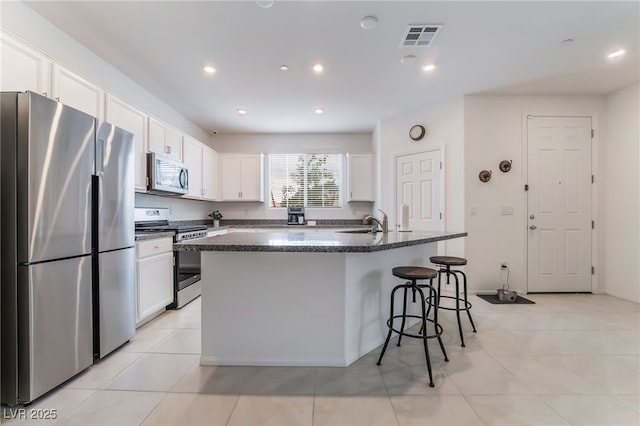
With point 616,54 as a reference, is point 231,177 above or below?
below

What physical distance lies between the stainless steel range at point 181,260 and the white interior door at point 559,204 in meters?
4.48

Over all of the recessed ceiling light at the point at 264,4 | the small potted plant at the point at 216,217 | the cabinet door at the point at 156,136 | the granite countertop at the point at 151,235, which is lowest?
the granite countertop at the point at 151,235

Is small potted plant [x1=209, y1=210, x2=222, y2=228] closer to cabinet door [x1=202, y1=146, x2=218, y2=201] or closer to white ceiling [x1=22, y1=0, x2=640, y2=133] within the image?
cabinet door [x1=202, y1=146, x2=218, y2=201]

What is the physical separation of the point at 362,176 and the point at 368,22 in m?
3.27

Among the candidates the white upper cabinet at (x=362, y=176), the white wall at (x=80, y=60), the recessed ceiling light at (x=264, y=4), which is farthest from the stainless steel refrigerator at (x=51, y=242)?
the white upper cabinet at (x=362, y=176)

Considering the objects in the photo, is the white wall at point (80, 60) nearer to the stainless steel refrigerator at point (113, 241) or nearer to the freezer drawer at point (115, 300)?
the stainless steel refrigerator at point (113, 241)

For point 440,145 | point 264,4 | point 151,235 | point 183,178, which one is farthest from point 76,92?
point 440,145

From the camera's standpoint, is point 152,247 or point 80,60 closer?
point 80,60

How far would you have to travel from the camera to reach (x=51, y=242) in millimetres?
1729

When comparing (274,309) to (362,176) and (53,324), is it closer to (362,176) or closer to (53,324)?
(53,324)

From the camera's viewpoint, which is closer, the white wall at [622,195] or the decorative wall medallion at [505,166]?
the white wall at [622,195]

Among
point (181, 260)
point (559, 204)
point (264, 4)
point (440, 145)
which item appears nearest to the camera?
point (264, 4)

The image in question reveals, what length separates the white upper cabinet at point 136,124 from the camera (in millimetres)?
2727

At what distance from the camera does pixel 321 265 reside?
2.06 m
